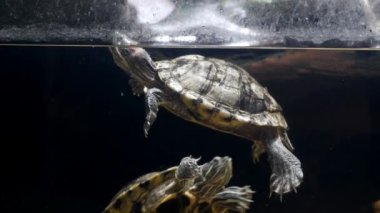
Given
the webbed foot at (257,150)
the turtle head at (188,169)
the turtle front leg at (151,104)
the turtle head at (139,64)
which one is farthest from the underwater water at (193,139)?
the turtle head at (188,169)

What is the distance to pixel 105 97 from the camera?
16.8ft

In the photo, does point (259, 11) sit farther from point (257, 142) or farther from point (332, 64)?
point (332, 64)

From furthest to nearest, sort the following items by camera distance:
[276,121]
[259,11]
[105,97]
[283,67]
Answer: [105,97] → [283,67] → [276,121] → [259,11]

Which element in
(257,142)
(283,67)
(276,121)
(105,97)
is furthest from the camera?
(105,97)

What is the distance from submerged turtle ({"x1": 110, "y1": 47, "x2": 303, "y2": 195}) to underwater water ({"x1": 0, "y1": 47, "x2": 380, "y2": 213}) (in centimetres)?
A: 81

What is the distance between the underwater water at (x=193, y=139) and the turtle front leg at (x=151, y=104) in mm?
1111

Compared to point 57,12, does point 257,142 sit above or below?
below

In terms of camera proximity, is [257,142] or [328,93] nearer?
[257,142]

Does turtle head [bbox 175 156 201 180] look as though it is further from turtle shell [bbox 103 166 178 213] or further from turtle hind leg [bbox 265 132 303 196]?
turtle hind leg [bbox 265 132 303 196]

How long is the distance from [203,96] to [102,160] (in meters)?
1.87

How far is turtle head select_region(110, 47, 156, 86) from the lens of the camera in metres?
3.80

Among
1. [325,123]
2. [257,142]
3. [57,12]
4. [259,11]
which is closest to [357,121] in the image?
[325,123]

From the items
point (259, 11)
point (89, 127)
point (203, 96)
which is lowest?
point (89, 127)

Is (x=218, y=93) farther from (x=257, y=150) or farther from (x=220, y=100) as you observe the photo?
(x=257, y=150)
